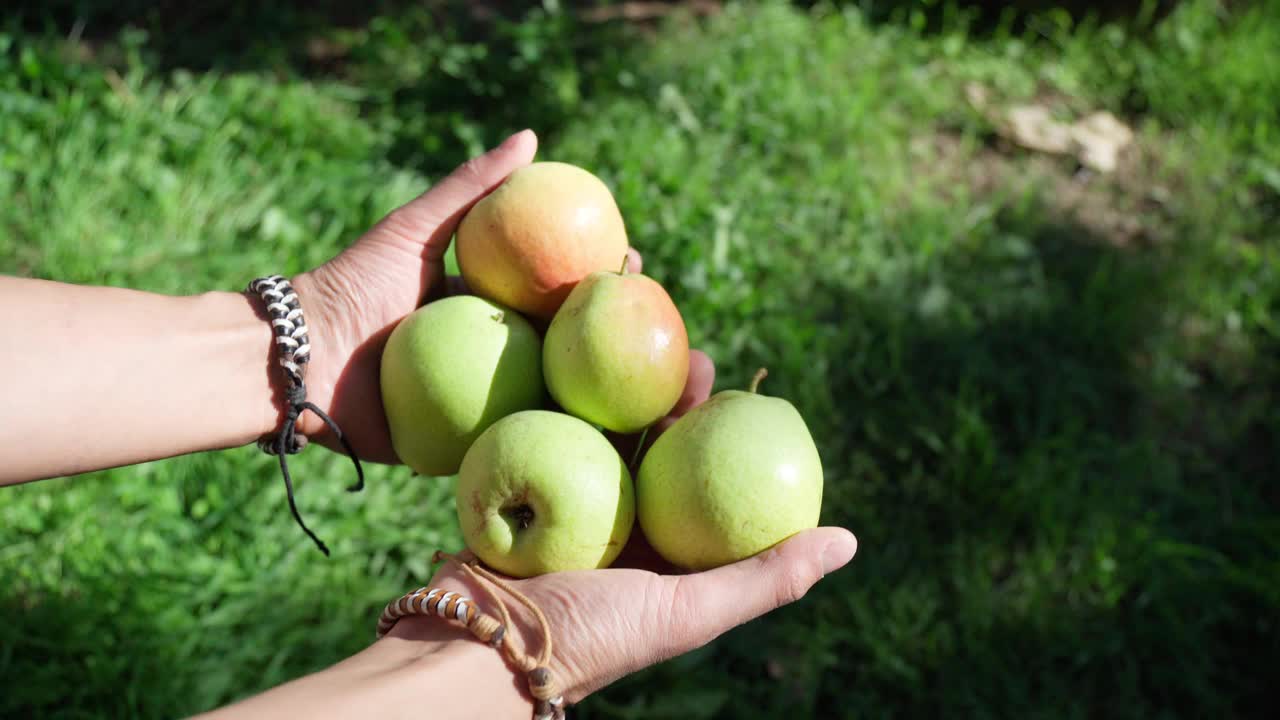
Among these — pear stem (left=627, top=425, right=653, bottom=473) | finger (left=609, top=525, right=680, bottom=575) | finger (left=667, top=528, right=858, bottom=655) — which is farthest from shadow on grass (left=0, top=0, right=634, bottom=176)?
finger (left=667, top=528, right=858, bottom=655)

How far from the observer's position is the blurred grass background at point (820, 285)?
9.64 feet

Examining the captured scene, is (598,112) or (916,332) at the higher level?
(598,112)

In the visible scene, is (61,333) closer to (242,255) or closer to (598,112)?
(242,255)

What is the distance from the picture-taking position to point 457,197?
2.59 m

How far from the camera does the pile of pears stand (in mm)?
1998

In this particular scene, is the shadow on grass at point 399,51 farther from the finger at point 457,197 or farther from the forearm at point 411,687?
the forearm at point 411,687

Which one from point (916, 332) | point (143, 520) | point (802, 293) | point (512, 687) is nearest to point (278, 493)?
point (143, 520)

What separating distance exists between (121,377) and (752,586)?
1407 mm

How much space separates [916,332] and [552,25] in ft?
7.51

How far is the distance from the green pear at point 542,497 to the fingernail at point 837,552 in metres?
0.42

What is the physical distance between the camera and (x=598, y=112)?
14.7ft

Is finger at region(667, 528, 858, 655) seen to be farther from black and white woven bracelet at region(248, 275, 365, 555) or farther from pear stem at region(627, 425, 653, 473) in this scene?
black and white woven bracelet at region(248, 275, 365, 555)

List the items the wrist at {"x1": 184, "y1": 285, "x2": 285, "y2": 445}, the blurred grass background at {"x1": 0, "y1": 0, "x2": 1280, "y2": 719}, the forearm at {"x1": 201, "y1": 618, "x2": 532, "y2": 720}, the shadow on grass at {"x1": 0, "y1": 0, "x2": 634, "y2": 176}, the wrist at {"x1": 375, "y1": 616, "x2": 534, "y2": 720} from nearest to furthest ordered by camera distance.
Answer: the forearm at {"x1": 201, "y1": 618, "x2": 532, "y2": 720}, the wrist at {"x1": 375, "y1": 616, "x2": 534, "y2": 720}, the wrist at {"x1": 184, "y1": 285, "x2": 285, "y2": 445}, the blurred grass background at {"x1": 0, "y1": 0, "x2": 1280, "y2": 719}, the shadow on grass at {"x1": 0, "y1": 0, "x2": 634, "y2": 176}

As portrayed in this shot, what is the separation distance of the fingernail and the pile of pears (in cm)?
9
